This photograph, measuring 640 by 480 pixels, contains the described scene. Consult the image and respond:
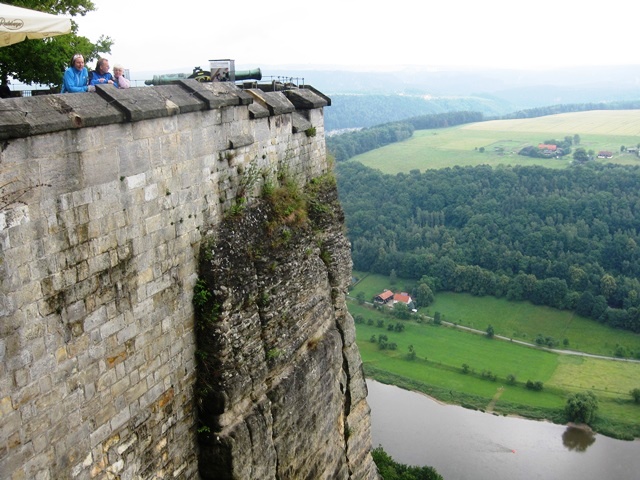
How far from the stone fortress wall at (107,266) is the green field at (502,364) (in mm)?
41940

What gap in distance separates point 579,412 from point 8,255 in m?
44.4

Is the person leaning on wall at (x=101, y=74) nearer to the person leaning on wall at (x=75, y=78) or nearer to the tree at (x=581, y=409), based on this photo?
the person leaning on wall at (x=75, y=78)

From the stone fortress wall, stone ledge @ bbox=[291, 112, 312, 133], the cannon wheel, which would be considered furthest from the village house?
the stone fortress wall

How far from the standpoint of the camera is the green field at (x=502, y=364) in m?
46.7

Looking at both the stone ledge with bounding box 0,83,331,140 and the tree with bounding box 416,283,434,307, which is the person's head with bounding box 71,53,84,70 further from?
the tree with bounding box 416,283,434,307

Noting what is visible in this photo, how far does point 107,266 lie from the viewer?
6371 millimetres

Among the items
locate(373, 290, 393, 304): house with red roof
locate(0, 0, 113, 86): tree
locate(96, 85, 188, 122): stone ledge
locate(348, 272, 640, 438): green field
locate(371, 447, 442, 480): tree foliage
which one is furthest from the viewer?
locate(373, 290, 393, 304): house with red roof

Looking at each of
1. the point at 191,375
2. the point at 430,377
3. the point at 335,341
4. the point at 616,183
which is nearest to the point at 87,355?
the point at 191,375

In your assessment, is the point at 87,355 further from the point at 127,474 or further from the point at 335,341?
the point at 335,341

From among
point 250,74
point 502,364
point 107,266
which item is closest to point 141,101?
point 107,266

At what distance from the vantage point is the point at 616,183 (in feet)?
259

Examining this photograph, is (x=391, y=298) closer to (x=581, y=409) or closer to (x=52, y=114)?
(x=581, y=409)

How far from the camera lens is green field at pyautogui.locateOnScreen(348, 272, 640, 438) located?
153 feet

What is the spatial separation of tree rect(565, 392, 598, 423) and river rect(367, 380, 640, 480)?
39.4 inches
